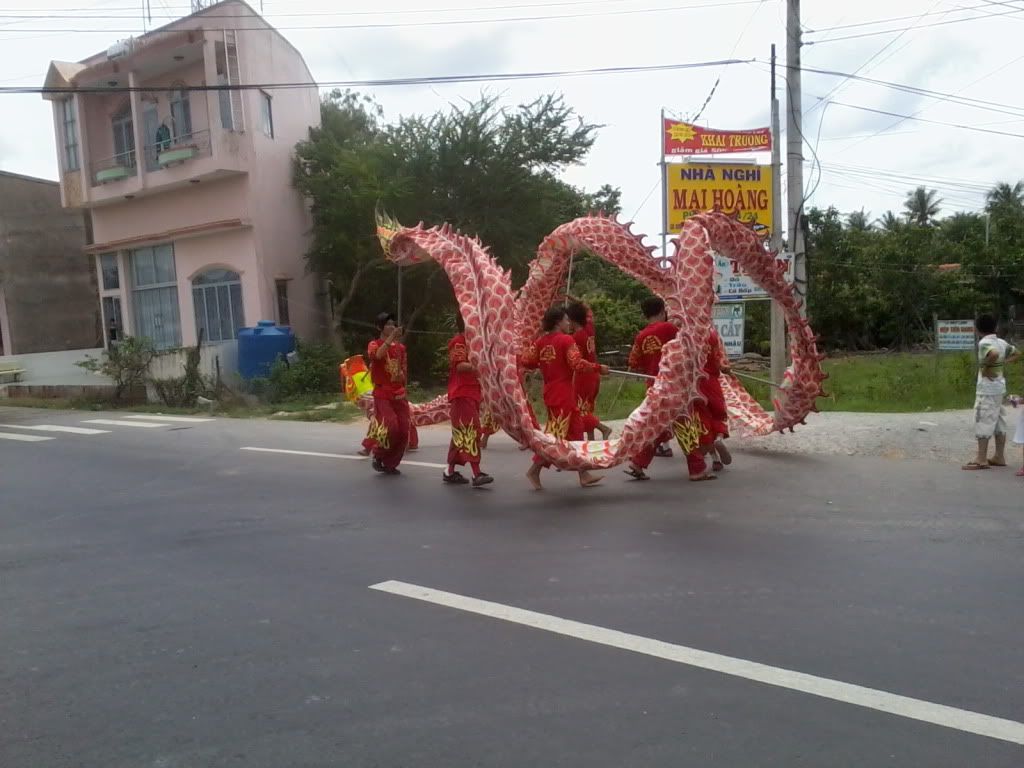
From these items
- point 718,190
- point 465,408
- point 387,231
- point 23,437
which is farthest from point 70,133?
point 465,408

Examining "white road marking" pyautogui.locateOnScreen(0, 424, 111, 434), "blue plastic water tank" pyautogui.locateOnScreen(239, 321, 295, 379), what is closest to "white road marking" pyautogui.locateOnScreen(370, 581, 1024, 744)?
"white road marking" pyautogui.locateOnScreen(0, 424, 111, 434)

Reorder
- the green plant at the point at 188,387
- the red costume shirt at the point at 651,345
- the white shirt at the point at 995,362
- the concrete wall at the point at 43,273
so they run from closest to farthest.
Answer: the white shirt at the point at 995,362, the red costume shirt at the point at 651,345, the green plant at the point at 188,387, the concrete wall at the point at 43,273

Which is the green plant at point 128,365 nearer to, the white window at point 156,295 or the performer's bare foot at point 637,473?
the white window at point 156,295

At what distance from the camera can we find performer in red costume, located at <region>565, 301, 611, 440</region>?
26.3 feet

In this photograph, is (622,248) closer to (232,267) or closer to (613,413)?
(613,413)

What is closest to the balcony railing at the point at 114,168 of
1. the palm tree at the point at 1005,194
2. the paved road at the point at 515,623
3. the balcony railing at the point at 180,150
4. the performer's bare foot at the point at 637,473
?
the balcony railing at the point at 180,150

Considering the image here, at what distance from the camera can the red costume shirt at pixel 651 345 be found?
839 cm

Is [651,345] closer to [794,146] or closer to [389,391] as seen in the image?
[389,391]

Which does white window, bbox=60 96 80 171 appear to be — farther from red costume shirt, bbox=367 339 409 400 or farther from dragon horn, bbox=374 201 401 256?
red costume shirt, bbox=367 339 409 400

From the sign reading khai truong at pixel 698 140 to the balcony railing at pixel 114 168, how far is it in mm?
14154

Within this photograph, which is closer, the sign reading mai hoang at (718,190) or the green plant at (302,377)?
the sign reading mai hoang at (718,190)

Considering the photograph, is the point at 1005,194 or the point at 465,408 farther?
the point at 1005,194

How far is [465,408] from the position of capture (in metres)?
7.77

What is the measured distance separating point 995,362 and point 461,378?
15.8 feet
